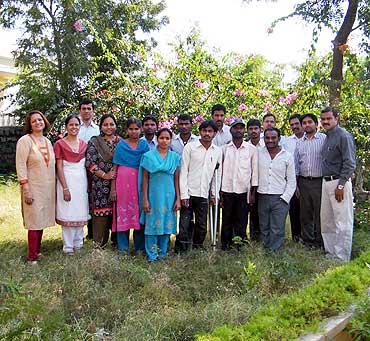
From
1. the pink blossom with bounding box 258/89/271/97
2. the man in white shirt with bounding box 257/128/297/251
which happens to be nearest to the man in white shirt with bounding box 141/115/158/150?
the man in white shirt with bounding box 257/128/297/251

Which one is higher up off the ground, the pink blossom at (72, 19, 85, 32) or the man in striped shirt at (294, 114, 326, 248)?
the pink blossom at (72, 19, 85, 32)

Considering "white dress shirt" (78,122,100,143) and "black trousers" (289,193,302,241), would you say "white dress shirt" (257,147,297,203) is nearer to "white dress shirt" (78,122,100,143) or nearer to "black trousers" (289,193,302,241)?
"black trousers" (289,193,302,241)

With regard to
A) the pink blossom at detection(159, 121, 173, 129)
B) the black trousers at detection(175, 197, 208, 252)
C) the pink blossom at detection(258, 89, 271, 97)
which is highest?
the pink blossom at detection(258, 89, 271, 97)

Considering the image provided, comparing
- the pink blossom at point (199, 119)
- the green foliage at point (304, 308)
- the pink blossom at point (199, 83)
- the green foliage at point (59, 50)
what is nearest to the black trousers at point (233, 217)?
the green foliage at point (304, 308)

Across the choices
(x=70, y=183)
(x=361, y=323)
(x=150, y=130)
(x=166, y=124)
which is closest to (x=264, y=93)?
(x=166, y=124)

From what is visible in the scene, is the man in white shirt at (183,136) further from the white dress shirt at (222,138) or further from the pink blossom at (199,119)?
the pink blossom at (199,119)

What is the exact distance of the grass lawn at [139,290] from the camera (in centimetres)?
303

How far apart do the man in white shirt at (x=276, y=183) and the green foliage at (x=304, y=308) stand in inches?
46.7

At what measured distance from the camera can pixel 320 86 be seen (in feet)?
25.4

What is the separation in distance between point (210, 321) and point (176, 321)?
9.1 inches

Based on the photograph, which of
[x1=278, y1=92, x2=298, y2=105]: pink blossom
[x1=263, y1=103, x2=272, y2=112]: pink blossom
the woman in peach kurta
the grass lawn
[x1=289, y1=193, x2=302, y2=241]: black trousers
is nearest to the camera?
the grass lawn

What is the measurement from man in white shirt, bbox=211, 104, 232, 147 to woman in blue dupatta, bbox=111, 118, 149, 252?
111cm

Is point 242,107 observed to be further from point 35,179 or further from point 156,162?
point 35,179

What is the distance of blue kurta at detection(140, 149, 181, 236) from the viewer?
4.88 m
